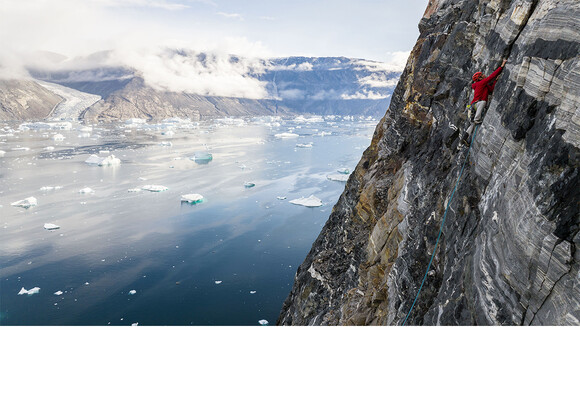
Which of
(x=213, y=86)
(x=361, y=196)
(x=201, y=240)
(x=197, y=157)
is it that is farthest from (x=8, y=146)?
(x=213, y=86)

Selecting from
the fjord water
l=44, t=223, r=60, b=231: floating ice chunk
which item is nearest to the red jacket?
the fjord water

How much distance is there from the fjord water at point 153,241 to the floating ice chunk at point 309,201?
103 cm

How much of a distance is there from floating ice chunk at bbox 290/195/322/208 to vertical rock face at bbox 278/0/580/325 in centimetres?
1586

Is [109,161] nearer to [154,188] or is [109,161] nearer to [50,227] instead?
[154,188]

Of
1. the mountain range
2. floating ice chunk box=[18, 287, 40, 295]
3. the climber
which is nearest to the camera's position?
the climber

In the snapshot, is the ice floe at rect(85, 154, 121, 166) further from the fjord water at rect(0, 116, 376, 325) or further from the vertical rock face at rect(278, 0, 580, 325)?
the vertical rock face at rect(278, 0, 580, 325)

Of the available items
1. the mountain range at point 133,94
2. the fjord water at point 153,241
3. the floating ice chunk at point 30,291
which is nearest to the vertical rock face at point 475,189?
the fjord water at point 153,241

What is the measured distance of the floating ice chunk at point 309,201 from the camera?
26.9 metres

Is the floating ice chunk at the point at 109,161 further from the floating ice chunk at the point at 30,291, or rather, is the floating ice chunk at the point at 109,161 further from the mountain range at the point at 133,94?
the mountain range at the point at 133,94

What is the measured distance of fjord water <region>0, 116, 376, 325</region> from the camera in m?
15.4

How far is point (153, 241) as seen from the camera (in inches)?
820

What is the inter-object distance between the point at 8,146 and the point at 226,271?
51030mm

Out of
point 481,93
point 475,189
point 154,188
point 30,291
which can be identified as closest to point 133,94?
point 154,188

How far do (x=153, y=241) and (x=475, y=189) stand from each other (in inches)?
751
